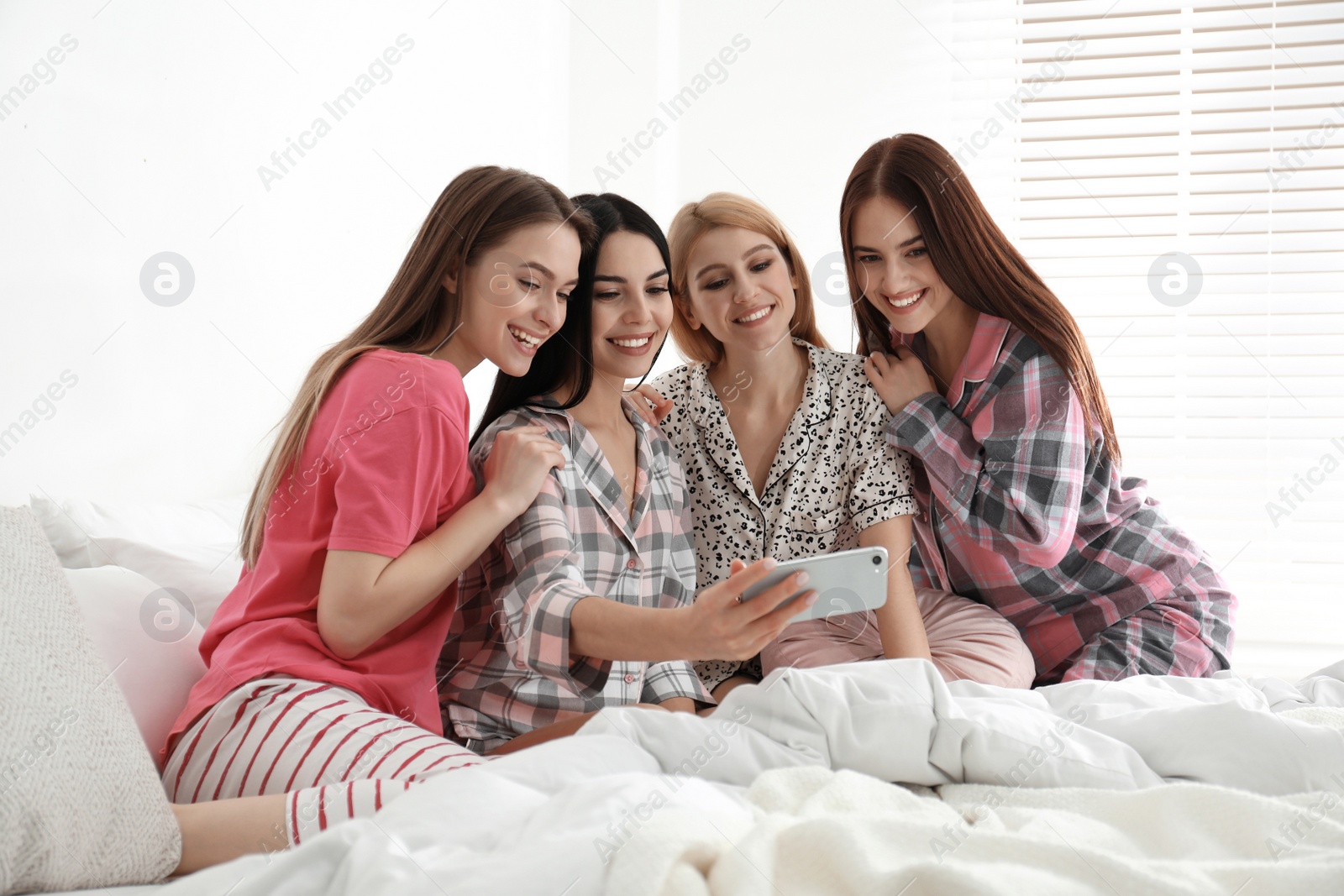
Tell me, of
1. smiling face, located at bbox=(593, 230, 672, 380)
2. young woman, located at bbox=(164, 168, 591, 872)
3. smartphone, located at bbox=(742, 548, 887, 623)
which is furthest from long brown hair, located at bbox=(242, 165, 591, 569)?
smartphone, located at bbox=(742, 548, 887, 623)

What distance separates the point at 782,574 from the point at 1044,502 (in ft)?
2.26

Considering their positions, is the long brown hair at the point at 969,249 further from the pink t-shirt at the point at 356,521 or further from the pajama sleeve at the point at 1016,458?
the pink t-shirt at the point at 356,521

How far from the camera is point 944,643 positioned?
60.9 inches

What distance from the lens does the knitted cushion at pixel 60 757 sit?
2.32ft

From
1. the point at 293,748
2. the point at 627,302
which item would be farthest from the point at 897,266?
the point at 293,748

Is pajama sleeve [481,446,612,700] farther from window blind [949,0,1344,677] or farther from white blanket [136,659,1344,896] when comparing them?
window blind [949,0,1344,677]

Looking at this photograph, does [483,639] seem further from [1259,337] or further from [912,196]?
[1259,337]

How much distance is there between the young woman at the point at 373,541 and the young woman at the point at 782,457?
0.93 ft

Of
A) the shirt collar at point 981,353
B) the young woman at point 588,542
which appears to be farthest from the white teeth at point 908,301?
the young woman at point 588,542

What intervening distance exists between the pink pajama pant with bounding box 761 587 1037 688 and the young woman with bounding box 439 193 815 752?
17cm

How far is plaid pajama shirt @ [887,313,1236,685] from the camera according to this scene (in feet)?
4.90

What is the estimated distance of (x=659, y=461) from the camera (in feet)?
5.12

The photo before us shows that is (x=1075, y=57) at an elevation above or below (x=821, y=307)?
above

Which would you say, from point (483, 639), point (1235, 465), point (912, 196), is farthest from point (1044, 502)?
point (1235, 465)
